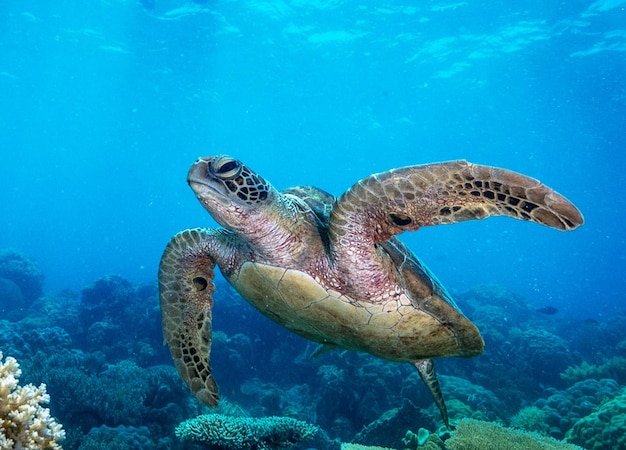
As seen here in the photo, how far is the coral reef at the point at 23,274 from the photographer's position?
18.8m

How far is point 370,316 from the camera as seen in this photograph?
3.68 meters

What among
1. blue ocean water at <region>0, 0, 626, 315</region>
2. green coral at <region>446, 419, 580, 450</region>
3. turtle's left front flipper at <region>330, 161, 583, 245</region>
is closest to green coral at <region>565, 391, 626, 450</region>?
green coral at <region>446, 419, 580, 450</region>

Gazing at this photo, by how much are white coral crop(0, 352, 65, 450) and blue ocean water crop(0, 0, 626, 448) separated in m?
20.1

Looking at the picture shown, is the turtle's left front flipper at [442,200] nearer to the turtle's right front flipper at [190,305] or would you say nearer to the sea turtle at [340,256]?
the sea turtle at [340,256]

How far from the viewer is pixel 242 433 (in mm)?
4625

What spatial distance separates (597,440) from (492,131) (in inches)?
1858

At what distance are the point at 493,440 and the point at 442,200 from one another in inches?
122

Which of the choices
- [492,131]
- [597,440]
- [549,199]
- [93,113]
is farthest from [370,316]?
[93,113]

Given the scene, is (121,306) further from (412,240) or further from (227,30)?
(412,240)

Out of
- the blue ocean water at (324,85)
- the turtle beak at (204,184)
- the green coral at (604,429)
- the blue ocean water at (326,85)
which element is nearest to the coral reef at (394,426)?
the green coral at (604,429)

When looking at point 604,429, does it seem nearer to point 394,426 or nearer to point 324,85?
point 394,426

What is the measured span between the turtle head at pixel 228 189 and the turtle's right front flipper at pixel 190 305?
974 mm

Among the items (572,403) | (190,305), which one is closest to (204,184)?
(190,305)

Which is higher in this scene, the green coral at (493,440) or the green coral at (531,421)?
the green coral at (531,421)
